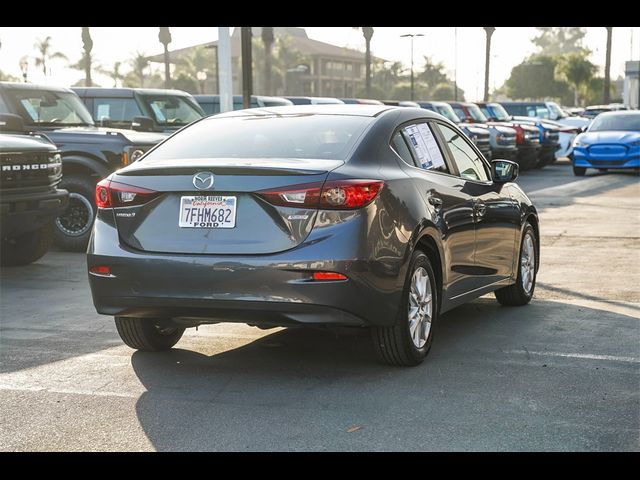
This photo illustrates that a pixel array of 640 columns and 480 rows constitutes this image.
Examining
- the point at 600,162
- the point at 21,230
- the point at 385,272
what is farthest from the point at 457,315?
A: the point at 600,162

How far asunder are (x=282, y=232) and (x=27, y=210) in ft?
16.2

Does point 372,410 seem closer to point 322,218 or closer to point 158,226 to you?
point 322,218

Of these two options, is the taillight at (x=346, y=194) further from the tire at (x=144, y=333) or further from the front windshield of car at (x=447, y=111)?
the front windshield of car at (x=447, y=111)

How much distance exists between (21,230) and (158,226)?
4.45 metres

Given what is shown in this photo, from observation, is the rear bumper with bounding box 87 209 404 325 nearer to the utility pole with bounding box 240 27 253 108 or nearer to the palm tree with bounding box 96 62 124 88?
the utility pole with bounding box 240 27 253 108

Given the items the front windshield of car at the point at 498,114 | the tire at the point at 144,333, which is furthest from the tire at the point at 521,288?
the front windshield of car at the point at 498,114

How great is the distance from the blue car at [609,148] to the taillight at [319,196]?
21278mm

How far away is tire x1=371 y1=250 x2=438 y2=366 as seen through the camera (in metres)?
6.22

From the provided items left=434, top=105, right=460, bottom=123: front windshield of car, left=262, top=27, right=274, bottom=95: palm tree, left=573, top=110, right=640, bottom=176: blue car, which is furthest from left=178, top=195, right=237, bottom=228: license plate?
left=262, top=27, right=274, bottom=95: palm tree

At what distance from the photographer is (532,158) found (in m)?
28.2

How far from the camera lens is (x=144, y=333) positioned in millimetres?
6734

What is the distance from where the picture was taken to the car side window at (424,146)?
6.92m

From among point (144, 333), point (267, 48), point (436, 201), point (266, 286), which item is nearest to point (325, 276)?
point (266, 286)
